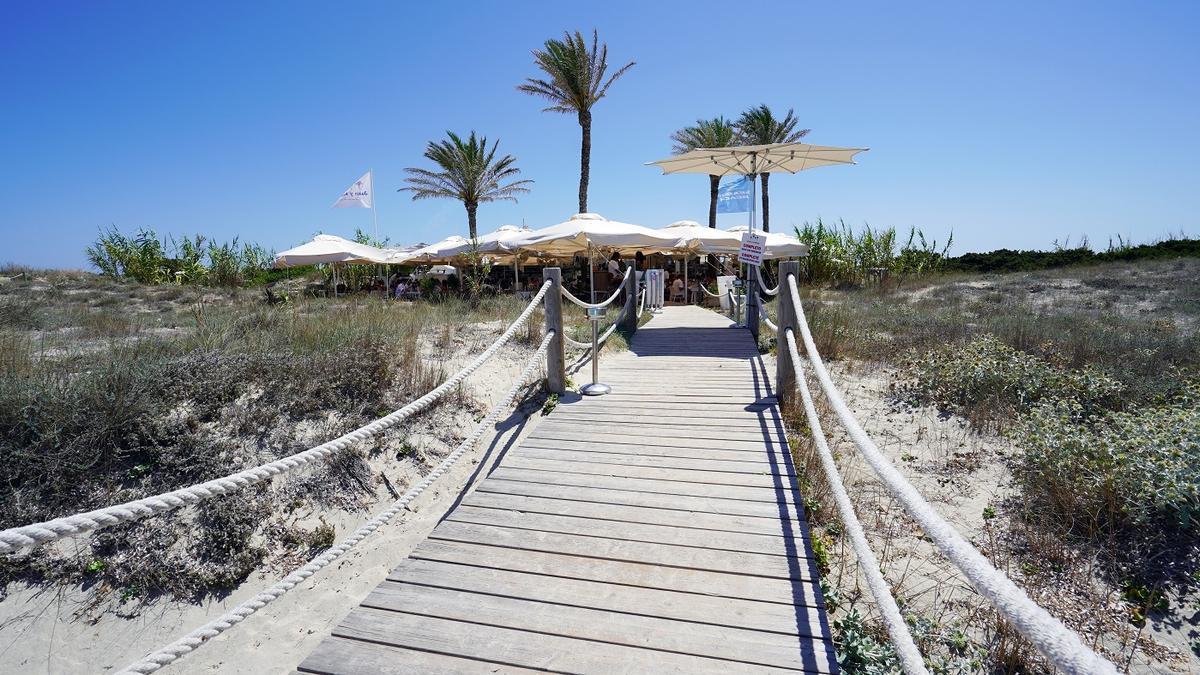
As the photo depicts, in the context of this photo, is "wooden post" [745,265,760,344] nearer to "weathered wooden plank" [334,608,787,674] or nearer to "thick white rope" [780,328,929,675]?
"thick white rope" [780,328,929,675]

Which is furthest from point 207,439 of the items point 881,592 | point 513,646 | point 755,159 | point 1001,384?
point 755,159

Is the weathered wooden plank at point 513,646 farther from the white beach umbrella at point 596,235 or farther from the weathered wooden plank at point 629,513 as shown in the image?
the white beach umbrella at point 596,235

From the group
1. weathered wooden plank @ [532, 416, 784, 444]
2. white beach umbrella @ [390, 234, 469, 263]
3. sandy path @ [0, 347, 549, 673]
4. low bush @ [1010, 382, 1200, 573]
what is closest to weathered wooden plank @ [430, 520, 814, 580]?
sandy path @ [0, 347, 549, 673]

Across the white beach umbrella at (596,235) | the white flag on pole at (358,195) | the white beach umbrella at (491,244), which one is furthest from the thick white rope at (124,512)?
the white flag on pole at (358,195)

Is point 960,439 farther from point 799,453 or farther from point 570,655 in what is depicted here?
point 570,655

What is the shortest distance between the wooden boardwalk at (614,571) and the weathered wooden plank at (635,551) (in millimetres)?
10

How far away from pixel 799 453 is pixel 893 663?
7.13 feet

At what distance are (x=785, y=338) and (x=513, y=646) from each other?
389 centimetres

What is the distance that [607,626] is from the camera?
260 centimetres

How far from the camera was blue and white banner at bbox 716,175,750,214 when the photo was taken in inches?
360

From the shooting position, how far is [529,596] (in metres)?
2.83

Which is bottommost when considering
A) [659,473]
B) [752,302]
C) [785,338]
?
[659,473]

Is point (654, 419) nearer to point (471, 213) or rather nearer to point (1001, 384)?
point (1001, 384)

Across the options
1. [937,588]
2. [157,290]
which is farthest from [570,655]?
[157,290]
